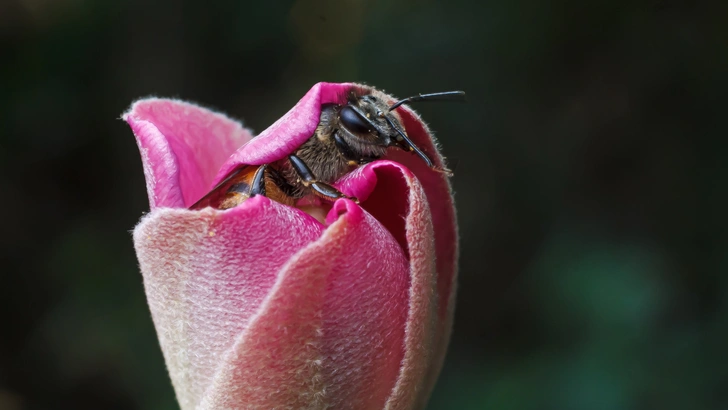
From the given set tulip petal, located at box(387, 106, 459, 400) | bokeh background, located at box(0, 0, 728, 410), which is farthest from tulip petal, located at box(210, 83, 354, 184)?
bokeh background, located at box(0, 0, 728, 410)

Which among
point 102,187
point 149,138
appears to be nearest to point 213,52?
point 102,187

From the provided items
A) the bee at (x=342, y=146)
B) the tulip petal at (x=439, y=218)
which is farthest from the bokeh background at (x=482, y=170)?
the bee at (x=342, y=146)

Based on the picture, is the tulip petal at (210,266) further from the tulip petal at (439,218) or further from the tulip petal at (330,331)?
the tulip petal at (439,218)

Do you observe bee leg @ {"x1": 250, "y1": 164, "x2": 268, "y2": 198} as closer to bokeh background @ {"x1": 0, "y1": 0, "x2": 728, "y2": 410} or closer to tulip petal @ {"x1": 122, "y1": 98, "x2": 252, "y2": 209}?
tulip petal @ {"x1": 122, "y1": 98, "x2": 252, "y2": 209}

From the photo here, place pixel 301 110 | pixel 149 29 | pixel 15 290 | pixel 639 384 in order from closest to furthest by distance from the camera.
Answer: pixel 301 110, pixel 639 384, pixel 15 290, pixel 149 29

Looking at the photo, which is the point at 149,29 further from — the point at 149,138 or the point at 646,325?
the point at 646,325

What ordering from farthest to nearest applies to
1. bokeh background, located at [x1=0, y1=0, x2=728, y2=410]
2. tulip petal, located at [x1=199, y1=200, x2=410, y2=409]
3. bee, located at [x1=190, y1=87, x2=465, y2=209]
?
bokeh background, located at [x1=0, y1=0, x2=728, y2=410] → bee, located at [x1=190, y1=87, x2=465, y2=209] → tulip petal, located at [x1=199, y1=200, x2=410, y2=409]
